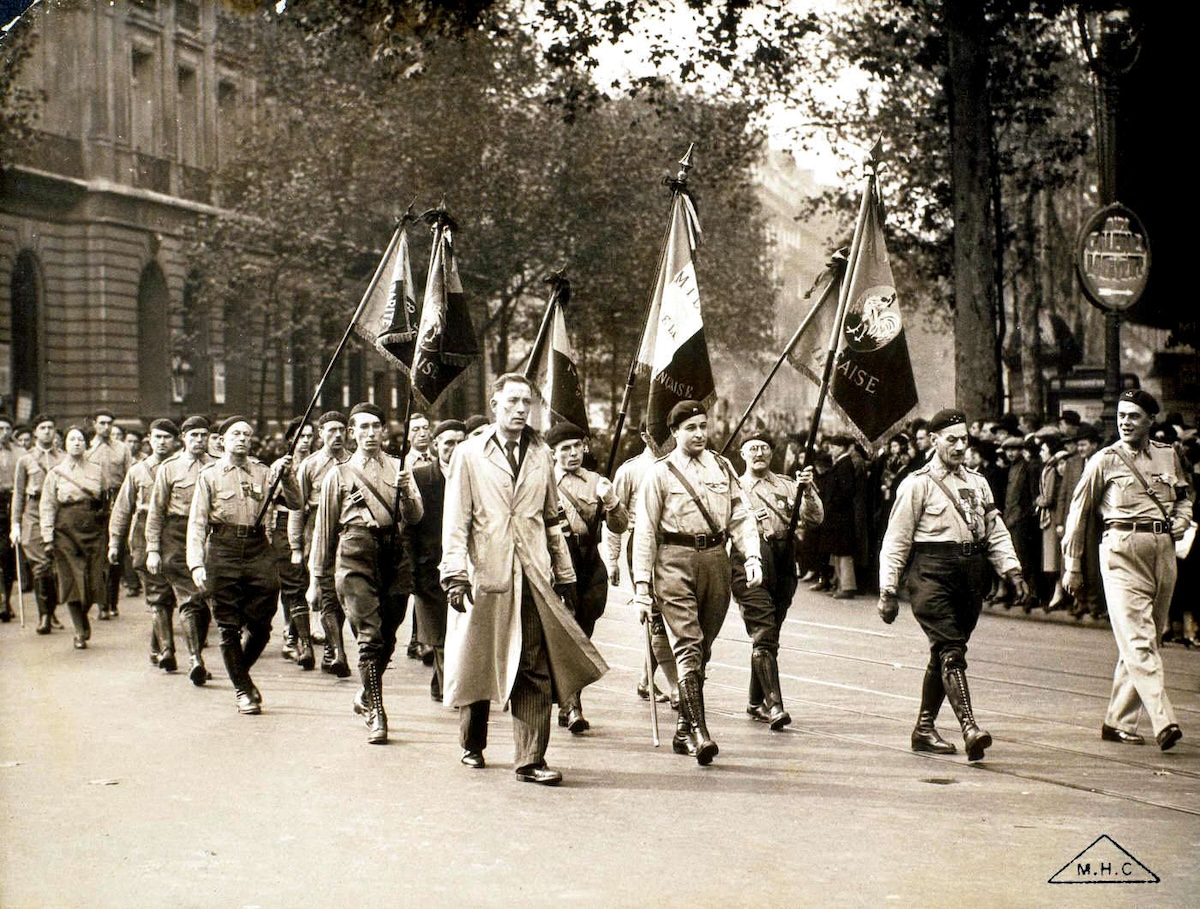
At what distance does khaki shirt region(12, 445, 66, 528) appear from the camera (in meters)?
15.9

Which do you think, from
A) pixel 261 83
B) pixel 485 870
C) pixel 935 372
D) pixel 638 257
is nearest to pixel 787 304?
pixel 935 372

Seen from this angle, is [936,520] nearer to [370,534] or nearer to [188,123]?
[370,534]

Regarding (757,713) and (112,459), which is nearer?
(757,713)

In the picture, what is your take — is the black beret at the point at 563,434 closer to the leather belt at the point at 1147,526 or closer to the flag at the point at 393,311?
the flag at the point at 393,311

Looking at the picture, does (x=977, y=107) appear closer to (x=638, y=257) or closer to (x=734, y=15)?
(x=734, y=15)

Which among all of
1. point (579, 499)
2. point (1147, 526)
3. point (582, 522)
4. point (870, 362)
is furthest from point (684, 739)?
point (1147, 526)

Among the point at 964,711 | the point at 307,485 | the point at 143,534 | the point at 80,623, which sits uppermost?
the point at 307,485

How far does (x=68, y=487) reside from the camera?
49.7 ft

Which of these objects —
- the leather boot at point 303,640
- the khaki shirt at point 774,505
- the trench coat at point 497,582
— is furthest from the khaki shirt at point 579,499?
the leather boot at point 303,640

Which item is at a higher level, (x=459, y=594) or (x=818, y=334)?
(x=818, y=334)

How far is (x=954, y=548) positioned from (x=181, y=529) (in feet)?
22.0

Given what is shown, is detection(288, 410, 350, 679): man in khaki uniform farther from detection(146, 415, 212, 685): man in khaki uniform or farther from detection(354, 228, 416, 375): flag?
detection(354, 228, 416, 375): flag

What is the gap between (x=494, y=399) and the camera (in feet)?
26.8

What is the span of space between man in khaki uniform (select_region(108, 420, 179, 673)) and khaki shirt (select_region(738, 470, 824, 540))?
4.91 m
